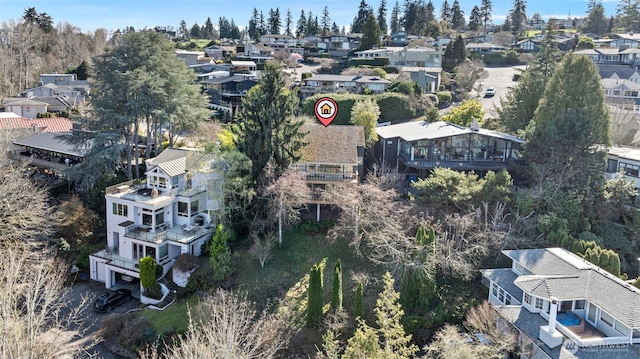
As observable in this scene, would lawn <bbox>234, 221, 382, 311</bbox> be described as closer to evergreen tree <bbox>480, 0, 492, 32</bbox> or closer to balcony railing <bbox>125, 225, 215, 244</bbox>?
balcony railing <bbox>125, 225, 215, 244</bbox>

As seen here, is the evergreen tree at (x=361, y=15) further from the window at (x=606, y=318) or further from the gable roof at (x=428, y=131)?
the window at (x=606, y=318)

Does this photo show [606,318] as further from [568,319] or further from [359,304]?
[359,304]

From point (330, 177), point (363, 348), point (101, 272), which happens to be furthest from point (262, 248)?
point (363, 348)

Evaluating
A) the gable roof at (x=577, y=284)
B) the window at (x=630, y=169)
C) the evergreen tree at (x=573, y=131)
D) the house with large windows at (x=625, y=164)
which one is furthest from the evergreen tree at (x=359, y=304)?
the window at (x=630, y=169)

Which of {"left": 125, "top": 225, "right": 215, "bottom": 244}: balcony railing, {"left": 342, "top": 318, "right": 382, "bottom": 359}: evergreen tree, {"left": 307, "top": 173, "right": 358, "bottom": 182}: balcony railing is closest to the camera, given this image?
{"left": 342, "top": 318, "right": 382, "bottom": 359}: evergreen tree

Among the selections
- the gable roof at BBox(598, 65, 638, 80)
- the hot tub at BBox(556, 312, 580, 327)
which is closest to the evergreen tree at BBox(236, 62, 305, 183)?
the hot tub at BBox(556, 312, 580, 327)

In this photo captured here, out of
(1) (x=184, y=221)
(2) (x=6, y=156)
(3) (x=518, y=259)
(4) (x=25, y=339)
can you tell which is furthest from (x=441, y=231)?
(2) (x=6, y=156)

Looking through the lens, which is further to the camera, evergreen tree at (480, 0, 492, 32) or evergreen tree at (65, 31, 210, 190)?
evergreen tree at (480, 0, 492, 32)

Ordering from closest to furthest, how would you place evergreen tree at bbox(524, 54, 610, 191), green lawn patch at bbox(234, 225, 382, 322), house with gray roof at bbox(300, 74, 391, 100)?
green lawn patch at bbox(234, 225, 382, 322) → evergreen tree at bbox(524, 54, 610, 191) → house with gray roof at bbox(300, 74, 391, 100)

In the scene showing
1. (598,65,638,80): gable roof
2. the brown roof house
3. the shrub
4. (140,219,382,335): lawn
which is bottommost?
(140,219,382,335): lawn
